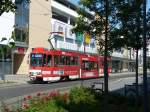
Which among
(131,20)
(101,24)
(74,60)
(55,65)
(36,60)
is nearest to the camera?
(101,24)

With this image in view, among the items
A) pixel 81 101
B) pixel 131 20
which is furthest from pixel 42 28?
pixel 131 20

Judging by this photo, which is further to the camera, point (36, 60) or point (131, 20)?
point (36, 60)

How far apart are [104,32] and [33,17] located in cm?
5168

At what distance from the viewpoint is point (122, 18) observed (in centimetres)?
1505

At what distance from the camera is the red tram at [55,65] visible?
A: 4194cm

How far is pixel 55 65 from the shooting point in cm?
4300

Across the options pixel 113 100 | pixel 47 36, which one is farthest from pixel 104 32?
pixel 47 36

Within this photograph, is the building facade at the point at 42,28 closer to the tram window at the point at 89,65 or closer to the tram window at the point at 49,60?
the tram window at the point at 89,65

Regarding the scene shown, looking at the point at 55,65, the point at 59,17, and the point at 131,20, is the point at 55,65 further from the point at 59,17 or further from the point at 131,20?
the point at 59,17

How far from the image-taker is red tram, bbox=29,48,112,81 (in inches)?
1651

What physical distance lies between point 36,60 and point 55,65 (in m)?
2.05

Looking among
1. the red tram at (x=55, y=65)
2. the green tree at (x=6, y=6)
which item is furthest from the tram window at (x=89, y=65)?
the green tree at (x=6, y=6)

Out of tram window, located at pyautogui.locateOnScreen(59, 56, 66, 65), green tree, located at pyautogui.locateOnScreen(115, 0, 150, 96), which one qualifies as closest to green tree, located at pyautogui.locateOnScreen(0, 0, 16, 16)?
green tree, located at pyautogui.locateOnScreen(115, 0, 150, 96)

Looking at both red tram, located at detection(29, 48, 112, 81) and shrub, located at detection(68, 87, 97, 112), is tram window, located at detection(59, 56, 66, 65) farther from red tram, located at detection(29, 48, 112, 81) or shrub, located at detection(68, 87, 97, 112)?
shrub, located at detection(68, 87, 97, 112)
